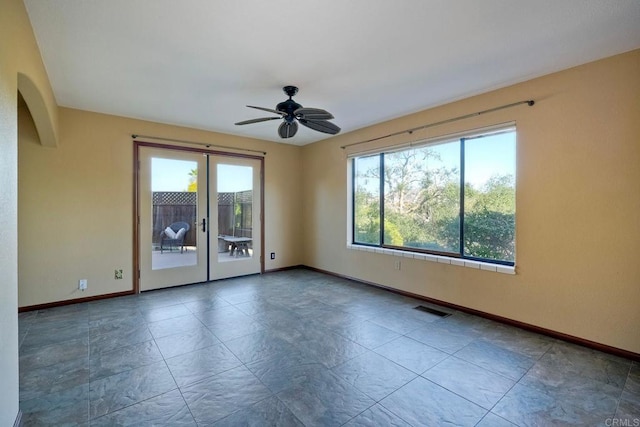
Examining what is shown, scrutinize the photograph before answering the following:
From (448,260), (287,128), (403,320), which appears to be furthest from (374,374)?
(287,128)

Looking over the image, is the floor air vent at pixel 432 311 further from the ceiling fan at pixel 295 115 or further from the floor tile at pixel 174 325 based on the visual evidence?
the floor tile at pixel 174 325

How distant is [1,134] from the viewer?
146cm

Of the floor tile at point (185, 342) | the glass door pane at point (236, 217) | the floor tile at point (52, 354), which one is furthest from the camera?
the glass door pane at point (236, 217)

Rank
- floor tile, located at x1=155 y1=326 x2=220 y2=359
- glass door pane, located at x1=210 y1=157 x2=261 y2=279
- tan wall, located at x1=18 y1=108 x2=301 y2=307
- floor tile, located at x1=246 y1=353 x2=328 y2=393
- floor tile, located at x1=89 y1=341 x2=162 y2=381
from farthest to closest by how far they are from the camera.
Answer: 1. glass door pane, located at x1=210 y1=157 x2=261 y2=279
2. tan wall, located at x1=18 y1=108 x2=301 y2=307
3. floor tile, located at x1=155 y1=326 x2=220 y2=359
4. floor tile, located at x1=89 y1=341 x2=162 y2=381
5. floor tile, located at x1=246 y1=353 x2=328 y2=393

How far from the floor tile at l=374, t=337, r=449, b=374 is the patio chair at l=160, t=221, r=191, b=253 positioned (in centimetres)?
362

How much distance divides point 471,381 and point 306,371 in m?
1.25

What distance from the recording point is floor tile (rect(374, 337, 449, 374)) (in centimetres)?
244

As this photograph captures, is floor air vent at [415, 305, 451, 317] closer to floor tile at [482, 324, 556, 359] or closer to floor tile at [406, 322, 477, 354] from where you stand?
floor tile at [406, 322, 477, 354]

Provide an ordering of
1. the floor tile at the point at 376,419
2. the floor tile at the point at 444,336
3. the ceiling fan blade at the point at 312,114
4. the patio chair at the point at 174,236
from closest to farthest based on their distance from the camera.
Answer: the floor tile at the point at 376,419 < the floor tile at the point at 444,336 < the ceiling fan blade at the point at 312,114 < the patio chair at the point at 174,236

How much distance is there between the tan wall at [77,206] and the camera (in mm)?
3732

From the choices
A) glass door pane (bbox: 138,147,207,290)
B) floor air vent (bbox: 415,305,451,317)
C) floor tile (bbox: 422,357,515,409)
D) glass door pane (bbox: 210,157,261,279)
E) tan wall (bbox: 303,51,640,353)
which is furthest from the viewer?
glass door pane (bbox: 210,157,261,279)

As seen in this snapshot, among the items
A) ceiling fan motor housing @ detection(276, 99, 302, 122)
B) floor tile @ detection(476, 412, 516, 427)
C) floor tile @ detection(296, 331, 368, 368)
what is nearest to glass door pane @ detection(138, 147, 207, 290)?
ceiling fan motor housing @ detection(276, 99, 302, 122)

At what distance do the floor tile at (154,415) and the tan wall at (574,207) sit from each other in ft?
10.5

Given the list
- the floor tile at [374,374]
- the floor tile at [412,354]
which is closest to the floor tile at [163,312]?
the floor tile at [374,374]
